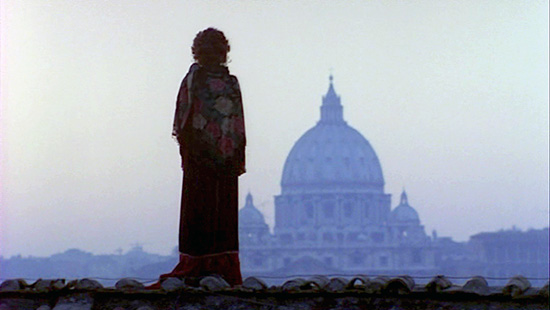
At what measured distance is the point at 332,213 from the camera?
175250 mm

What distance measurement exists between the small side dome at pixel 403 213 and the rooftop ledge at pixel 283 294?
170928 millimetres

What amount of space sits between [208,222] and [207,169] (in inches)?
13.8

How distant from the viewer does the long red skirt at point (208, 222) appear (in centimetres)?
948

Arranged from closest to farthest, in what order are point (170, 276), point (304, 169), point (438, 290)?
1. point (438, 290)
2. point (170, 276)
3. point (304, 169)

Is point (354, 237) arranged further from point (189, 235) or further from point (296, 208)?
point (189, 235)

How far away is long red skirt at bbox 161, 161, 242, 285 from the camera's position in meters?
9.48

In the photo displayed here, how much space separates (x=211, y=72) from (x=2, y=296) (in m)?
2.12

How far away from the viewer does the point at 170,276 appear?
9234 mm

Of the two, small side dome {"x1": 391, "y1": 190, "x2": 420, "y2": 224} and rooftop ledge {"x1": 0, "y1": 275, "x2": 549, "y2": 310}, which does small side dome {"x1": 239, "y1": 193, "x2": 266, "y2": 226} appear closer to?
small side dome {"x1": 391, "y1": 190, "x2": 420, "y2": 224}

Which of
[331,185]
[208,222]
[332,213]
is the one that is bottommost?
[208,222]

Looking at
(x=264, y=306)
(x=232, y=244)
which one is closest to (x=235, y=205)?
(x=232, y=244)

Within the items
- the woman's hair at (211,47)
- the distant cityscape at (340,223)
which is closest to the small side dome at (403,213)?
the distant cityscape at (340,223)

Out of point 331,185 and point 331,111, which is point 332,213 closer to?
point 331,185

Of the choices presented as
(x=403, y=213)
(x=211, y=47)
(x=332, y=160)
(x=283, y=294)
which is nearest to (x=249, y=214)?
(x=332, y=160)
